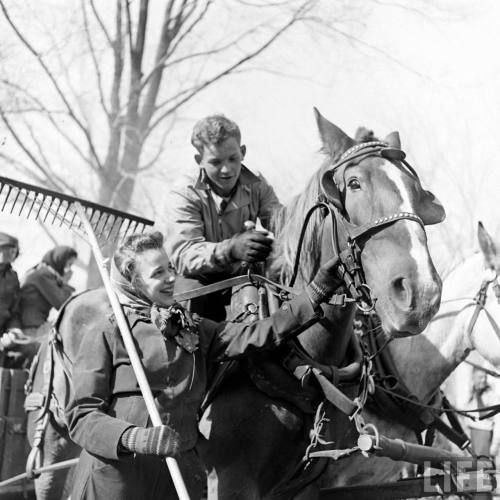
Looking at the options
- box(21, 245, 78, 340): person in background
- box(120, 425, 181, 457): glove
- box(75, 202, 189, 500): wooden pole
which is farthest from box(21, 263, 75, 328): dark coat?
box(120, 425, 181, 457): glove

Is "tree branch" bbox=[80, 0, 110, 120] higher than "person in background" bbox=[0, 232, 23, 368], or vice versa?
"tree branch" bbox=[80, 0, 110, 120]

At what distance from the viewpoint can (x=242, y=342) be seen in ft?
11.7

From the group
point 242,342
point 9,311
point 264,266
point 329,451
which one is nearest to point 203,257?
point 264,266

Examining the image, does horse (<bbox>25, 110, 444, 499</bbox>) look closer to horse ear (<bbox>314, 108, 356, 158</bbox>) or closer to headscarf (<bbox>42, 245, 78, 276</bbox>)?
horse ear (<bbox>314, 108, 356, 158</bbox>)

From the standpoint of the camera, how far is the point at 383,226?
3.35m

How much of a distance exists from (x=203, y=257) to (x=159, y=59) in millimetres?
7494

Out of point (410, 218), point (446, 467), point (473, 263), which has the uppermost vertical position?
point (473, 263)

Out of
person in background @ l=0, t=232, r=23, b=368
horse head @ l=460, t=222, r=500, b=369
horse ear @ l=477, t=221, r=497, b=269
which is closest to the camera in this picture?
horse head @ l=460, t=222, r=500, b=369

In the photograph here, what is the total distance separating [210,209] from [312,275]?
31.6 inches

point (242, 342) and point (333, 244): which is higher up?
point (333, 244)

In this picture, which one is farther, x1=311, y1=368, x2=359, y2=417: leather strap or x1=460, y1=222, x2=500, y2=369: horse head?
x1=460, y1=222, x2=500, y2=369: horse head

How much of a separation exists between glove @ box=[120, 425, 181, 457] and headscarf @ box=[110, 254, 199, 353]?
1.62 feet

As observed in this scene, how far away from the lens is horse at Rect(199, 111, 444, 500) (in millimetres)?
3256

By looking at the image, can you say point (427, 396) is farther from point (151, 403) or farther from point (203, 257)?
point (151, 403)
